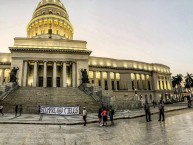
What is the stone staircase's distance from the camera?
22850mm

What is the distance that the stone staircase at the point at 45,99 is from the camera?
22850mm

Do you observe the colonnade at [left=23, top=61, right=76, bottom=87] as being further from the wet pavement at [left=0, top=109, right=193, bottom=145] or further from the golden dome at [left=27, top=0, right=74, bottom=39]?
the wet pavement at [left=0, top=109, right=193, bottom=145]

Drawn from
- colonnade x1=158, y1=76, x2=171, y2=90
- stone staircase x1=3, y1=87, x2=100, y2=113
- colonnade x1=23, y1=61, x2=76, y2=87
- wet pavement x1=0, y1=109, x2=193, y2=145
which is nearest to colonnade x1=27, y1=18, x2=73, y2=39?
colonnade x1=23, y1=61, x2=76, y2=87

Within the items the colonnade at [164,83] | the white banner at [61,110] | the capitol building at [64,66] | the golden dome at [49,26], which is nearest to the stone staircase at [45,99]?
the white banner at [61,110]

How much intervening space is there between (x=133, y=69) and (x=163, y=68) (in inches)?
802

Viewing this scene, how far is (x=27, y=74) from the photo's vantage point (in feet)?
144

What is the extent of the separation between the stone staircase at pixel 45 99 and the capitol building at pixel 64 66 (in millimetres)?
5380

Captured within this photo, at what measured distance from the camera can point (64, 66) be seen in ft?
148

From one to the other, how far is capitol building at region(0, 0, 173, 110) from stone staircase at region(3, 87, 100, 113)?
5.38 meters

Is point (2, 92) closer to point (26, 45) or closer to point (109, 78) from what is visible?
point (26, 45)

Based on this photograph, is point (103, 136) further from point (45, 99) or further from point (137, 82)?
point (137, 82)

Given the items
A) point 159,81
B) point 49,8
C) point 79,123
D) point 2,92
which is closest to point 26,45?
point 2,92

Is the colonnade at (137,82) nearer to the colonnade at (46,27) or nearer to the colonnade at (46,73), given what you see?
the colonnade at (46,73)

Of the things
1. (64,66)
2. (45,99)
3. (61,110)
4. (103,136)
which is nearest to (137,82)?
(64,66)
